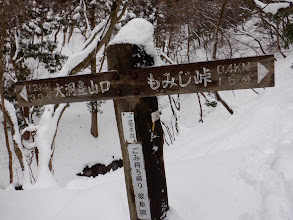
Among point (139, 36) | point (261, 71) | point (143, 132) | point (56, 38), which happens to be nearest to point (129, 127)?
point (143, 132)

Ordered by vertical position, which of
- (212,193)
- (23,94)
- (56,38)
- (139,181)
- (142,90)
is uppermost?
(56,38)

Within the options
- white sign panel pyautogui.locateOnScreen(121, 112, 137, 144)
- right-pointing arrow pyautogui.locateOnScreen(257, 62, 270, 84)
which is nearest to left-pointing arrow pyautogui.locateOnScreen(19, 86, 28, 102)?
white sign panel pyautogui.locateOnScreen(121, 112, 137, 144)

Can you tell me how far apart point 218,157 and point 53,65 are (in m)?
10.4

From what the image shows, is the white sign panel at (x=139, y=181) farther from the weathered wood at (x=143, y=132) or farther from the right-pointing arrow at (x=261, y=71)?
the right-pointing arrow at (x=261, y=71)

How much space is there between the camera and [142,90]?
1896mm

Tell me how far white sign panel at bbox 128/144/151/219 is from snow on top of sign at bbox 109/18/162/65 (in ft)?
2.72

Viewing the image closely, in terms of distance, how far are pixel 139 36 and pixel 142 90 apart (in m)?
0.49

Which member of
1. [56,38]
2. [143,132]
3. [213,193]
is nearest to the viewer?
[143,132]

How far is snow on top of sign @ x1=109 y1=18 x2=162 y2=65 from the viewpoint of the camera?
1960mm

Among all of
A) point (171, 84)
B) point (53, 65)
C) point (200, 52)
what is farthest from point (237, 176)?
point (200, 52)

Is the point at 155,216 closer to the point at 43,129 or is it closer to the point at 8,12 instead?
the point at 43,129

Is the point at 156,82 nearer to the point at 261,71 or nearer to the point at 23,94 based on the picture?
the point at 261,71

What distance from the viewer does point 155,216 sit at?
2.09 metres

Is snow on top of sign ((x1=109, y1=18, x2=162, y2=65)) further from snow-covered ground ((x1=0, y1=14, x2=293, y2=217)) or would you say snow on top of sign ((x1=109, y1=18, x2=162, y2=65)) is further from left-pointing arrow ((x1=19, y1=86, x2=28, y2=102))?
snow-covered ground ((x1=0, y1=14, x2=293, y2=217))
